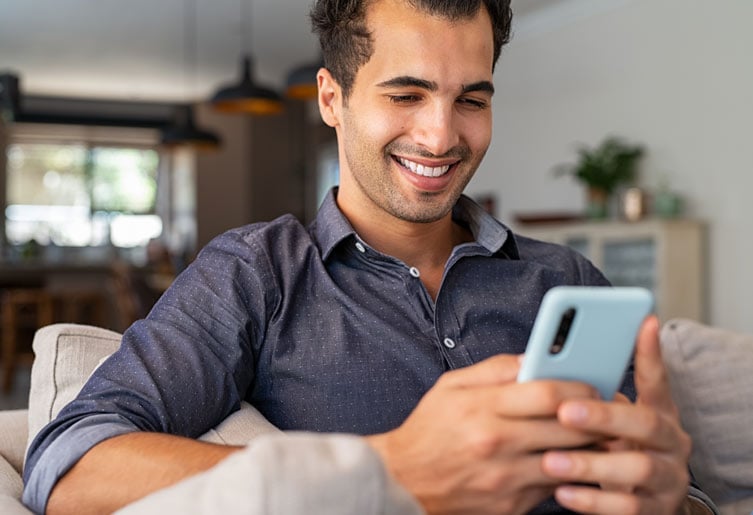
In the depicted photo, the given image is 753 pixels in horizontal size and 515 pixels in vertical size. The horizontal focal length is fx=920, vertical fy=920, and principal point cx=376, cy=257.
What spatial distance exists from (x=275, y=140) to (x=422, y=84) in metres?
10.2

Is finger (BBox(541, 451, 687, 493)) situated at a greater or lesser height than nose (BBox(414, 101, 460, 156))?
lesser

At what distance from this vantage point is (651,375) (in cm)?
81

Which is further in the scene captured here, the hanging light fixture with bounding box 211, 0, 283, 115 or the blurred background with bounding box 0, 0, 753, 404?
the hanging light fixture with bounding box 211, 0, 283, 115

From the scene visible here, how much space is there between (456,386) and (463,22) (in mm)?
720

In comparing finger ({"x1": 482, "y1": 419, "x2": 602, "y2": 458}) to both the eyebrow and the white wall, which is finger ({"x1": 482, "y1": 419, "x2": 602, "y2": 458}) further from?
the white wall

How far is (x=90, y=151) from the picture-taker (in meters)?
11.2

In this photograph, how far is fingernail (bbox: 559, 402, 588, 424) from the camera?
27.7 inches

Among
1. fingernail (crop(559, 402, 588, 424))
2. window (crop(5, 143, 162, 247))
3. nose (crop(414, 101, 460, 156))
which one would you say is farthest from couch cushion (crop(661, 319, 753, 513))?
window (crop(5, 143, 162, 247))

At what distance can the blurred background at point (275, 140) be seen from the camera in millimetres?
5434

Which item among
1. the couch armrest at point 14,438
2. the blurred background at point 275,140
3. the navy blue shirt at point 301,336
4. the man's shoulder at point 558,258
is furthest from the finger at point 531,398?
the blurred background at point 275,140

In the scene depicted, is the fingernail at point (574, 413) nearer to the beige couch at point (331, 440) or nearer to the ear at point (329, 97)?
the beige couch at point (331, 440)

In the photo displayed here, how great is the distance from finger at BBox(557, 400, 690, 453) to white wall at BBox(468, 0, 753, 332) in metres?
4.79

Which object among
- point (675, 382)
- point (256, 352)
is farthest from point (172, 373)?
point (675, 382)

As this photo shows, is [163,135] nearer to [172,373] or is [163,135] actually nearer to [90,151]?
[90,151]
